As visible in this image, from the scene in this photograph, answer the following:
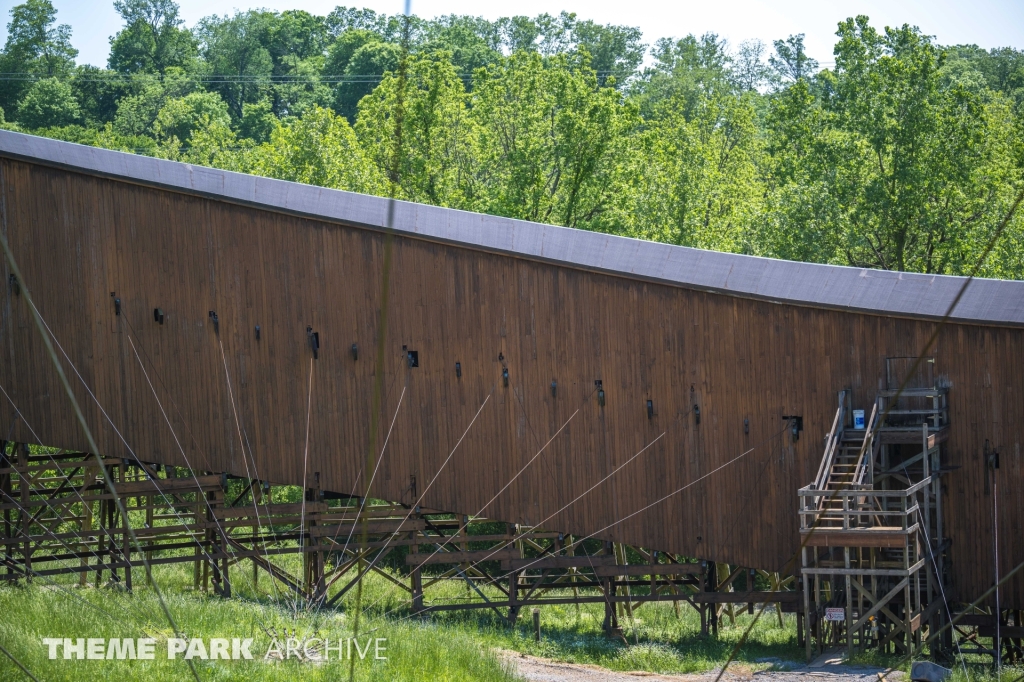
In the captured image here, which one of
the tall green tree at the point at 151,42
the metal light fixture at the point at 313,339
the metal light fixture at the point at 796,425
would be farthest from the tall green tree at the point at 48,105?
the metal light fixture at the point at 796,425

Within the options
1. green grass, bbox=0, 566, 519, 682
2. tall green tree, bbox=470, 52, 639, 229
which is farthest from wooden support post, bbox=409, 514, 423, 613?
tall green tree, bbox=470, 52, 639, 229

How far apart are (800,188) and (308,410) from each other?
21061 mm

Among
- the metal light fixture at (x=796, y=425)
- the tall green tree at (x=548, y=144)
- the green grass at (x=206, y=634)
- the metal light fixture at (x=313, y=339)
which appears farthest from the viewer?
the tall green tree at (x=548, y=144)

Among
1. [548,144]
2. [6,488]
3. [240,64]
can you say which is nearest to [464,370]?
[6,488]

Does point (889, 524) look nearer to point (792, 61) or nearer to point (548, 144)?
point (548, 144)

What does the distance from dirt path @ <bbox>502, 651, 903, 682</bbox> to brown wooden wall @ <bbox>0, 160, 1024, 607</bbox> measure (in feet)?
5.66

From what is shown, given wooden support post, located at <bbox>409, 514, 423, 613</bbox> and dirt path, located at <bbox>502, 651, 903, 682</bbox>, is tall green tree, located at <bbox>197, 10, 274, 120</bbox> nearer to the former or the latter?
wooden support post, located at <bbox>409, 514, 423, 613</bbox>

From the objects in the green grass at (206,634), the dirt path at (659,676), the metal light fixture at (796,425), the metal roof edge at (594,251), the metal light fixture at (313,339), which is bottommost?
the dirt path at (659,676)

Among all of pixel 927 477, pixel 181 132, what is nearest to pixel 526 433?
pixel 927 477

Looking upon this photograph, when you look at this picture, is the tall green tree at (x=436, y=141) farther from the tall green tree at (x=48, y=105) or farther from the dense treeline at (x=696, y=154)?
the tall green tree at (x=48, y=105)

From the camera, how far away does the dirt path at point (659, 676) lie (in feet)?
48.9

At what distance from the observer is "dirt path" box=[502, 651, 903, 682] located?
14.9m

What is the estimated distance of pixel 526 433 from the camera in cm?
1836

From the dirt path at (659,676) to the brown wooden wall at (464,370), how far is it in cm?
173
